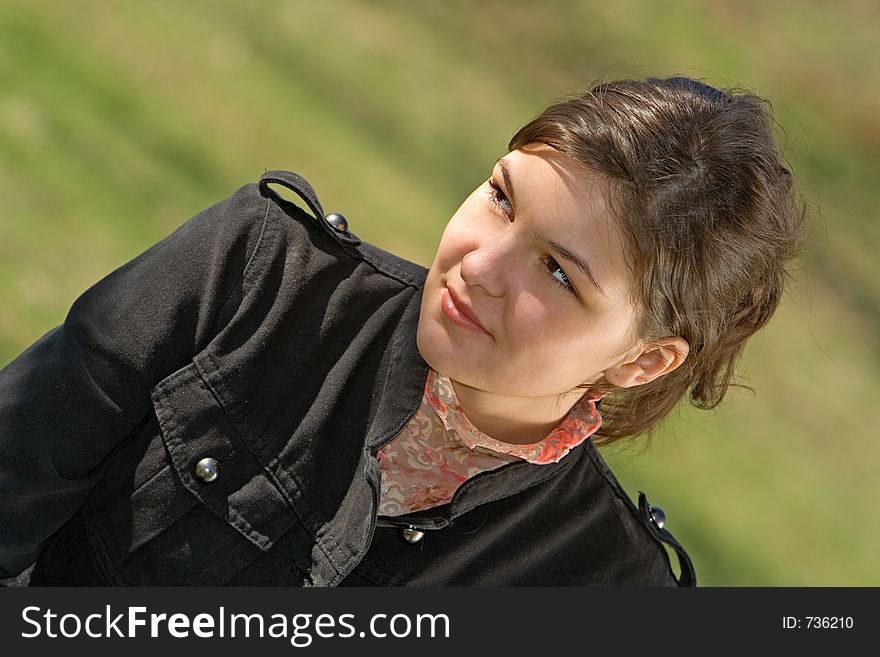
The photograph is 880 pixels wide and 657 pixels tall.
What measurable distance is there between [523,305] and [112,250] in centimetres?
149

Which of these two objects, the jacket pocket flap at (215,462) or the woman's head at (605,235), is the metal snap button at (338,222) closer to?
the woman's head at (605,235)

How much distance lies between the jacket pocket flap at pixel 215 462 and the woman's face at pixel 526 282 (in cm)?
28

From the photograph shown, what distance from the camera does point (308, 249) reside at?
4.83 ft

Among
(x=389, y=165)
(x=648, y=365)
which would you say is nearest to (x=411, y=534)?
(x=648, y=365)

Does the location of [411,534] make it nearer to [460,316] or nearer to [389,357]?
[389,357]

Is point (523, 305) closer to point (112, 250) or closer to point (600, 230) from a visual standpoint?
point (600, 230)

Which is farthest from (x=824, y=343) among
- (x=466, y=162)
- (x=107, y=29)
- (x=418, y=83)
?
(x=107, y=29)

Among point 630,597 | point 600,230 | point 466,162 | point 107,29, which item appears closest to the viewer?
point 600,230

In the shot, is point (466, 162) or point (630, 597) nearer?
point (630, 597)

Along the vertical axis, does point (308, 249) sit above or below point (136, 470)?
above

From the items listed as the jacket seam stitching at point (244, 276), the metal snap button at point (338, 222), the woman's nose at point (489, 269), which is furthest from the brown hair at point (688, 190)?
the jacket seam stitching at point (244, 276)

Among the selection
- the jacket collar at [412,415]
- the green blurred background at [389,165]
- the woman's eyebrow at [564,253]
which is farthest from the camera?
the green blurred background at [389,165]

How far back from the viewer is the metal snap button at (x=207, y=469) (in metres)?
1.42

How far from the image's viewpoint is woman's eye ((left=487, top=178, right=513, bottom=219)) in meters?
1.38
